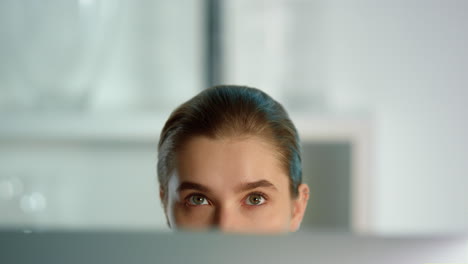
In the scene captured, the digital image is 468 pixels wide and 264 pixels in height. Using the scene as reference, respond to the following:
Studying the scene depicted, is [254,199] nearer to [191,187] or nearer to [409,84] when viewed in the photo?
[191,187]

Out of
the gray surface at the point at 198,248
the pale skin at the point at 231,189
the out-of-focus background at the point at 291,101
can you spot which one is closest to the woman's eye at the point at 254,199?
the pale skin at the point at 231,189

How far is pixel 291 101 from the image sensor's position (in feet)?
3.29

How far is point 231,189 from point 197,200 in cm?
2

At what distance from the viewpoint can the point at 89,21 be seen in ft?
3.49

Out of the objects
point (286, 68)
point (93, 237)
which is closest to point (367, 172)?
point (286, 68)

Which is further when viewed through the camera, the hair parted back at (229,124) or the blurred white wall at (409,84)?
the blurred white wall at (409,84)

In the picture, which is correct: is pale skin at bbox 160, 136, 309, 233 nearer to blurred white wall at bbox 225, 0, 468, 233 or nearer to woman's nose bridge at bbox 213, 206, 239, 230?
woman's nose bridge at bbox 213, 206, 239, 230

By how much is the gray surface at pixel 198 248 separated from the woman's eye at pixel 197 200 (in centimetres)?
13

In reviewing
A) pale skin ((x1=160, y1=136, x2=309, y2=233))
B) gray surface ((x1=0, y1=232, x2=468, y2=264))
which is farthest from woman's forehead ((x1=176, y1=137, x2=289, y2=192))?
gray surface ((x1=0, y1=232, x2=468, y2=264))

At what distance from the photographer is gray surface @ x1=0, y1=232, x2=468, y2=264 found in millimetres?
118

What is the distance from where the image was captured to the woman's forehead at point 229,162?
0.26 meters

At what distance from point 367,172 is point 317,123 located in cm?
12

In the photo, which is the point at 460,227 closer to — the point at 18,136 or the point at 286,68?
the point at 286,68

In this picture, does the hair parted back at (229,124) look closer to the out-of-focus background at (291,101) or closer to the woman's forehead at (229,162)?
the woman's forehead at (229,162)
